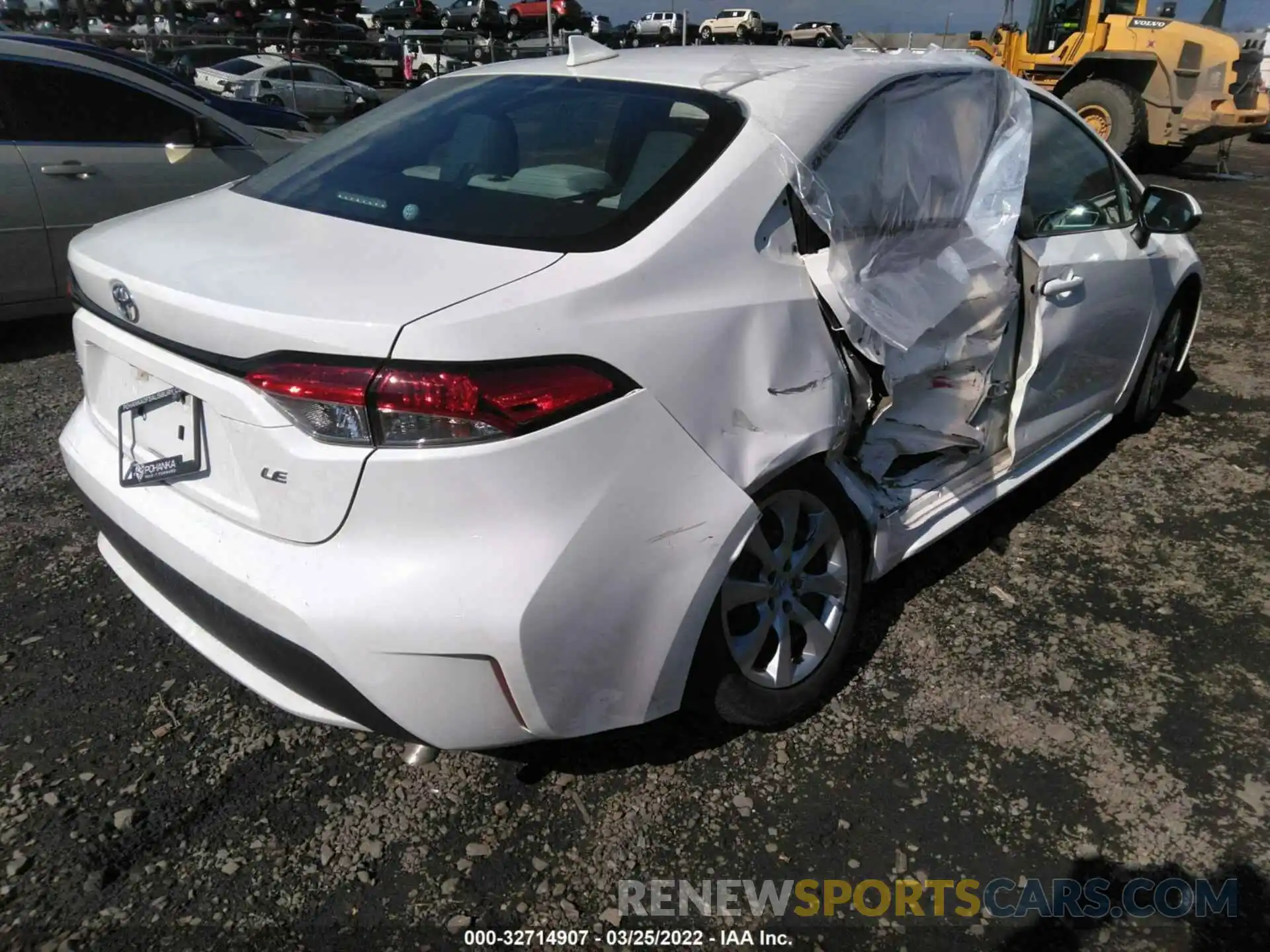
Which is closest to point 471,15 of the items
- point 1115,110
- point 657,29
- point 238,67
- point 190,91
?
point 657,29

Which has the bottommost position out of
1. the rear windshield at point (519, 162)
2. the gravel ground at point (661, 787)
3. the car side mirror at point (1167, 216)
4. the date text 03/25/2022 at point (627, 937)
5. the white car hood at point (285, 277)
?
the date text 03/25/2022 at point (627, 937)

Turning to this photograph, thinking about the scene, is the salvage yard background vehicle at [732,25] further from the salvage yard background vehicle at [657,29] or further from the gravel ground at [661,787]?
the gravel ground at [661,787]

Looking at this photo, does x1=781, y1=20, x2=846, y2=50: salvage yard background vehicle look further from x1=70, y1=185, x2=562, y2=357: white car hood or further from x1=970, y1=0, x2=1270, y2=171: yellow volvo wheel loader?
x1=70, y1=185, x2=562, y2=357: white car hood

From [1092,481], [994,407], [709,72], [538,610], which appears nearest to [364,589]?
[538,610]

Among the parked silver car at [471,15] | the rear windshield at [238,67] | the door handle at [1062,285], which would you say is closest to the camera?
the door handle at [1062,285]

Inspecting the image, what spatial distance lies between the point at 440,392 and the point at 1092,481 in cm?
325

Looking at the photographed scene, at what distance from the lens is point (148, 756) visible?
92.5 inches

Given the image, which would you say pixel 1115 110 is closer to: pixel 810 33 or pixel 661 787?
pixel 661 787

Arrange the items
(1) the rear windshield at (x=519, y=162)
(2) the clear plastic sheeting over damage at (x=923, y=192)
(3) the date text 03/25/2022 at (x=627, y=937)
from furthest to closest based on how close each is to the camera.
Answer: (2) the clear plastic sheeting over damage at (x=923, y=192) < (1) the rear windshield at (x=519, y=162) < (3) the date text 03/25/2022 at (x=627, y=937)

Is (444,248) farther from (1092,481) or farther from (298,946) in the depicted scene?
(1092,481)

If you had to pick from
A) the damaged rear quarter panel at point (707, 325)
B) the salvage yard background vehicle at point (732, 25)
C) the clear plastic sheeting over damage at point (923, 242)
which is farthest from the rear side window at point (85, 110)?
the salvage yard background vehicle at point (732, 25)

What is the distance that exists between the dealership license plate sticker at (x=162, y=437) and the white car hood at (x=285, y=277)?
14 cm

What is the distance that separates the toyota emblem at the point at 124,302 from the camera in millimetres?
2012

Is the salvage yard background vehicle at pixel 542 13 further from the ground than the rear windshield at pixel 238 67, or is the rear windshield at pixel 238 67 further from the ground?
the salvage yard background vehicle at pixel 542 13
